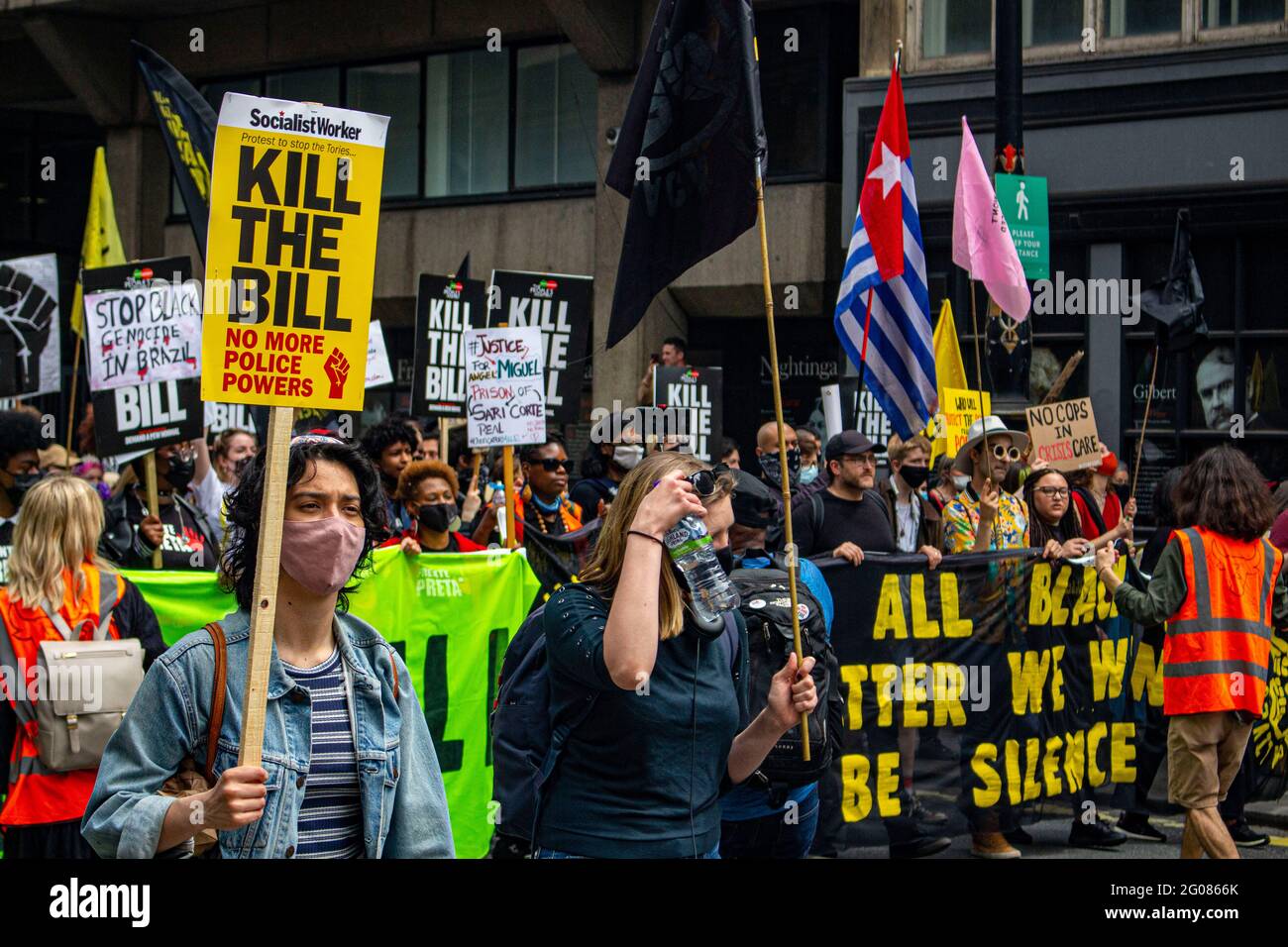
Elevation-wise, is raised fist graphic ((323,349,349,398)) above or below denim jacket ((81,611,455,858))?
above

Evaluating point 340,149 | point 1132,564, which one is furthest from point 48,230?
point 340,149

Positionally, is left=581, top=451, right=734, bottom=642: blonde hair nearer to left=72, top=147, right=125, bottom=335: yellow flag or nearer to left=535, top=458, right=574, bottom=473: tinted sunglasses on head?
left=535, top=458, right=574, bottom=473: tinted sunglasses on head

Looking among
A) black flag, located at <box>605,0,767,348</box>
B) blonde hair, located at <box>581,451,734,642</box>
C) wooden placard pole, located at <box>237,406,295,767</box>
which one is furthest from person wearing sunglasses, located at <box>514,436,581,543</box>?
wooden placard pole, located at <box>237,406,295,767</box>

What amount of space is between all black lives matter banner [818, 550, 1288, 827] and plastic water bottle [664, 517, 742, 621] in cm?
403

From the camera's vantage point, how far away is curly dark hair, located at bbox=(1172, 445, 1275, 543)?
733cm

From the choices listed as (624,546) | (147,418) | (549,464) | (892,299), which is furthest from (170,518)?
(624,546)

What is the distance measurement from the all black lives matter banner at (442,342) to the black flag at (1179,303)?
5433 mm

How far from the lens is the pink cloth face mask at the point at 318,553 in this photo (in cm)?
324

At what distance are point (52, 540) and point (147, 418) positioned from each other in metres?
2.73

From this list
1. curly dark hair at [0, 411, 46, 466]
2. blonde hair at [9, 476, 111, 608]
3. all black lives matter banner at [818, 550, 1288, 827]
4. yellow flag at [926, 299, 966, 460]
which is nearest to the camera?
blonde hair at [9, 476, 111, 608]

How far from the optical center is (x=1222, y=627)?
7387 millimetres

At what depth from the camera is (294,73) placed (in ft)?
77.8
